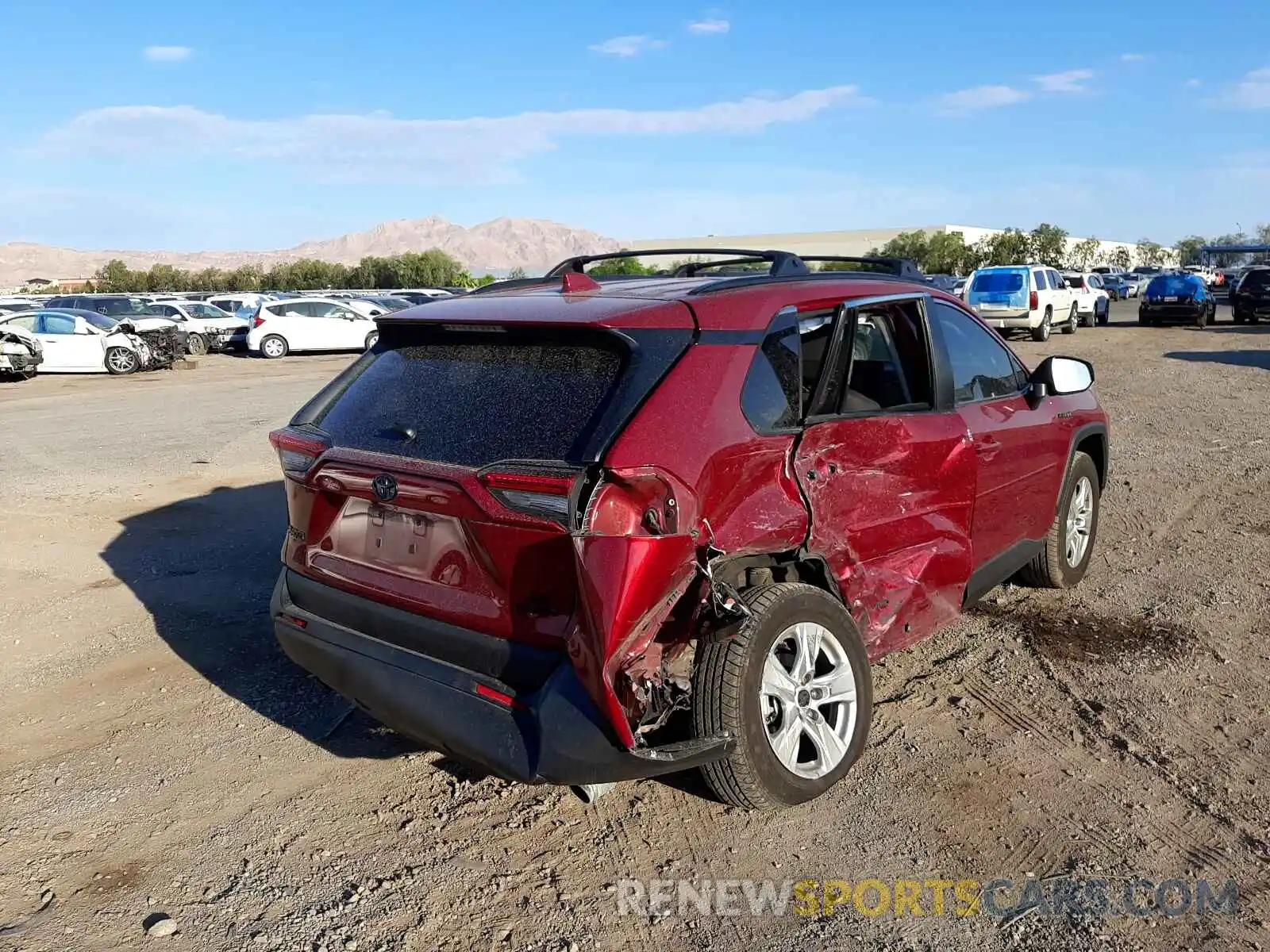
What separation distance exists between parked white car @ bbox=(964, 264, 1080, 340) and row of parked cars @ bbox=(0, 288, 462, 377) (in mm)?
13328

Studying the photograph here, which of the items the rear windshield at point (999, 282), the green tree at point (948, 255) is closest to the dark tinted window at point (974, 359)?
the rear windshield at point (999, 282)

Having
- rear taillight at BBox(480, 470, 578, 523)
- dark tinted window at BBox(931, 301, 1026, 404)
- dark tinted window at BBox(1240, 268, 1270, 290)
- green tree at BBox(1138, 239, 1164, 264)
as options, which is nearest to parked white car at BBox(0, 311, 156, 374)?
dark tinted window at BBox(931, 301, 1026, 404)

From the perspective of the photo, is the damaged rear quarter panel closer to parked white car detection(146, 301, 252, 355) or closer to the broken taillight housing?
the broken taillight housing

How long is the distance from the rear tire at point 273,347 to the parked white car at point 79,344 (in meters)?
4.87

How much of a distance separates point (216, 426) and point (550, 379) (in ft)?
35.7

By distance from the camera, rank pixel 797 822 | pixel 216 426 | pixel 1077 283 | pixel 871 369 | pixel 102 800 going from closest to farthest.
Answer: pixel 797 822 < pixel 102 800 < pixel 871 369 < pixel 216 426 < pixel 1077 283

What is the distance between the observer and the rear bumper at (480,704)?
2898 millimetres

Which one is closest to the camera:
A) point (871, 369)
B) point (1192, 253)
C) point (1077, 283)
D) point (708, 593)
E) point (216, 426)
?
point (708, 593)

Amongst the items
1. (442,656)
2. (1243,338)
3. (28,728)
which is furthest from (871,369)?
(1243,338)

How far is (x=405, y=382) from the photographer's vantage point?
11.7 ft

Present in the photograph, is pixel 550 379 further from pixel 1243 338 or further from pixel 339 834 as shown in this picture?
pixel 1243 338

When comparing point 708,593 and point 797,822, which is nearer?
point 708,593

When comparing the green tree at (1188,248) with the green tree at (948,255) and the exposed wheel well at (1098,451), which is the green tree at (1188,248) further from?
the exposed wheel well at (1098,451)

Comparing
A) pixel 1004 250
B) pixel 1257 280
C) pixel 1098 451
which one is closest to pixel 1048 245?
pixel 1004 250
